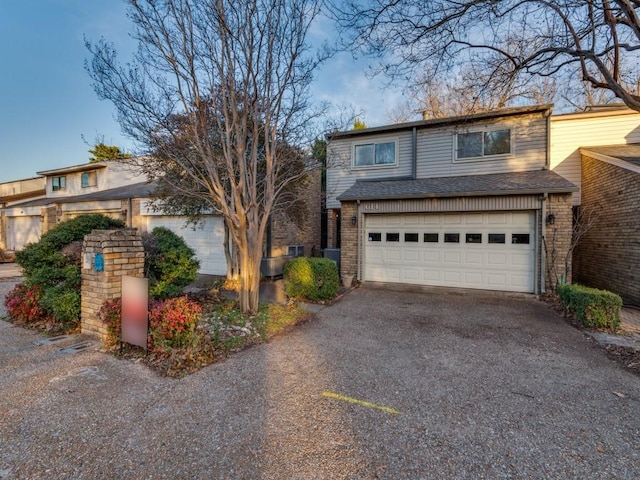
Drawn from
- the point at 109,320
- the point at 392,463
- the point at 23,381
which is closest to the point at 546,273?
the point at 392,463

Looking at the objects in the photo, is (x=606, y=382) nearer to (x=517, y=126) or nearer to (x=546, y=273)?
(x=546, y=273)

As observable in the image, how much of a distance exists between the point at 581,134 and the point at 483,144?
10.3ft

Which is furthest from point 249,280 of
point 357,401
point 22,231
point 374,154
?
point 22,231

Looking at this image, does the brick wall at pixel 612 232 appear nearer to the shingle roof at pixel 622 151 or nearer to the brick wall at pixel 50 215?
the shingle roof at pixel 622 151

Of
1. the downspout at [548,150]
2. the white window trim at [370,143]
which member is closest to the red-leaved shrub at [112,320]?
the white window trim at [370,143]

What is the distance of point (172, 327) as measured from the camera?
4.12 meters

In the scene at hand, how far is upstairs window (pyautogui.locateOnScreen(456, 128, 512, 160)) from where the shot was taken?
967 centimetres

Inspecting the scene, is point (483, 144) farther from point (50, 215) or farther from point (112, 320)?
point (50, 215)

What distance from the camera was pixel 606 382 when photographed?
362cm

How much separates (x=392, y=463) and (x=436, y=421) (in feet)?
2.45

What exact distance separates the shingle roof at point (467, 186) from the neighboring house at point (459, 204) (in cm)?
3

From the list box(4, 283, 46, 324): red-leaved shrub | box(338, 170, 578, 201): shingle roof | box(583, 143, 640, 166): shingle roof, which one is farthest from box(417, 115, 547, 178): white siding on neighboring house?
box(4, 283, 46, 324): red-leaved shrub

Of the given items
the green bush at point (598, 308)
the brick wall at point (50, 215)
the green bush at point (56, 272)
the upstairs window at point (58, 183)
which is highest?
the upstairs window at point (58, 183)

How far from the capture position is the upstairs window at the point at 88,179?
1909 centimetres
